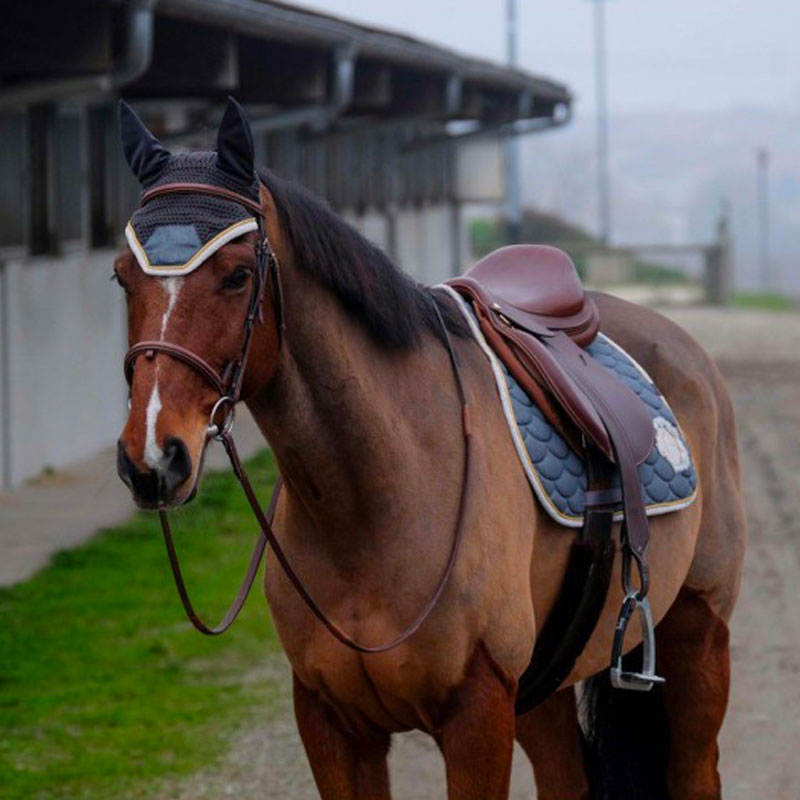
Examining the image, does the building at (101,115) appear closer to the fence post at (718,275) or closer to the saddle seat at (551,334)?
the saddle seat at (551,334)

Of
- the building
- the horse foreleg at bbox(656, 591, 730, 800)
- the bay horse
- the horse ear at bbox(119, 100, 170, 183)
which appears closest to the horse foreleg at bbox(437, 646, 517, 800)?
the bay horse

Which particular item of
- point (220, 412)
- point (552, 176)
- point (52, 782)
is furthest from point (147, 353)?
point (552, 176)

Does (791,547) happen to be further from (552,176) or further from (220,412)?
(552,176)

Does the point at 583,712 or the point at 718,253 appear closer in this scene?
the point at 583,712

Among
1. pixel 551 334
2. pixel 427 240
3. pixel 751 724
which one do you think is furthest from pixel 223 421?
pixel 427 240

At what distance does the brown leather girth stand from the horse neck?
50cm

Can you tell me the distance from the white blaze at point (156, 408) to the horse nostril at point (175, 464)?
2 centimetres

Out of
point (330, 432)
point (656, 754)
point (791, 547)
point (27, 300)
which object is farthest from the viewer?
point (27, 300)

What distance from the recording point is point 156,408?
3.54 metres

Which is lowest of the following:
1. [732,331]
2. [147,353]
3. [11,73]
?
[732,331]

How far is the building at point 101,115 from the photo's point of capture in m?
11.6

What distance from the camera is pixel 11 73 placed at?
12570 mm

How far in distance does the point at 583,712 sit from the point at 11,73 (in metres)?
8.11

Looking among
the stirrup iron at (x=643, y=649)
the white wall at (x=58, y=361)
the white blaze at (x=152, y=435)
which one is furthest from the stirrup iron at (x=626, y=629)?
A: the white wall at (x=58, y=361)
